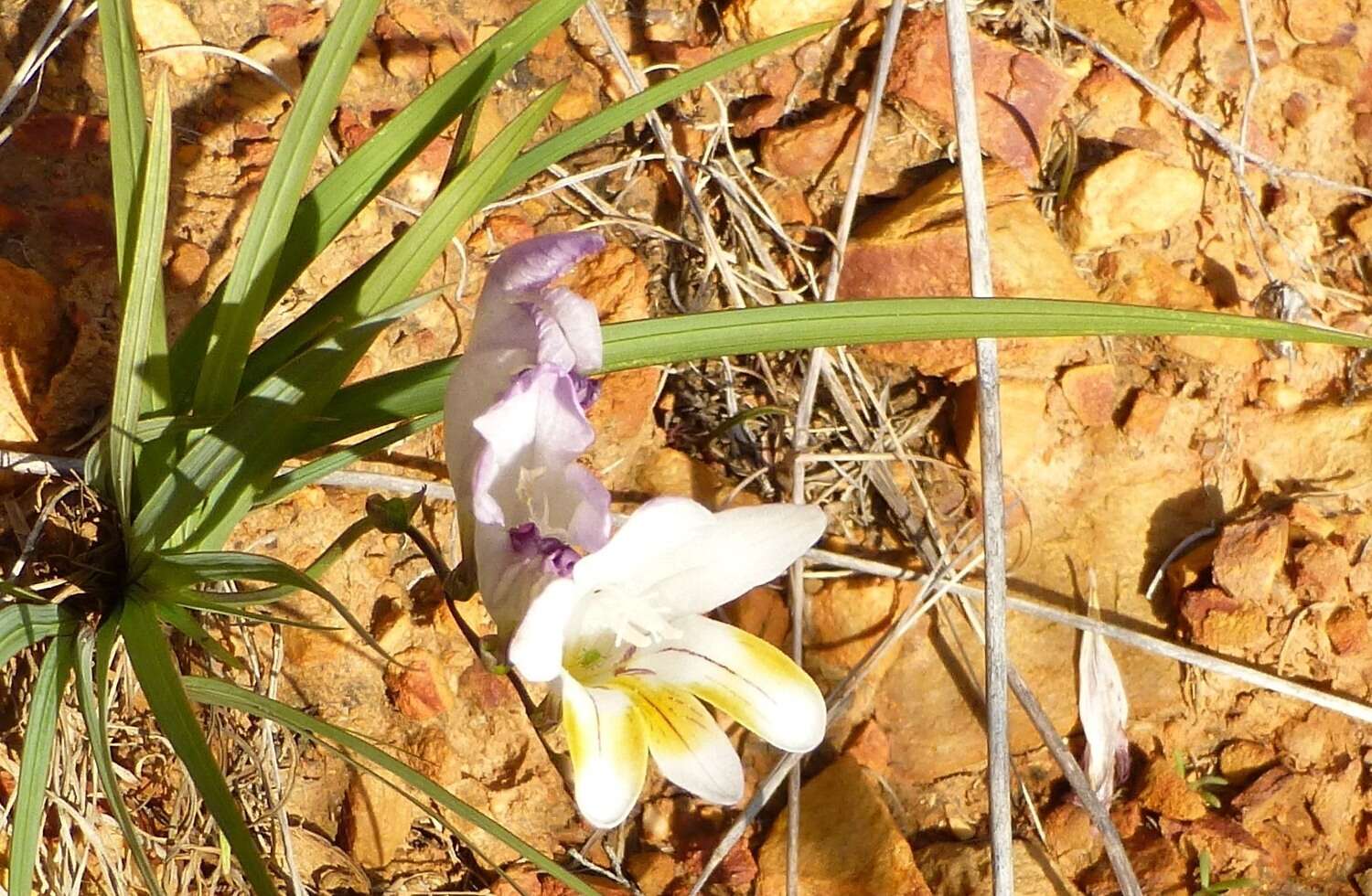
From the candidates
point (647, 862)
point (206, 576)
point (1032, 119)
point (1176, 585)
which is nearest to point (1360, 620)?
point (1176, 585)

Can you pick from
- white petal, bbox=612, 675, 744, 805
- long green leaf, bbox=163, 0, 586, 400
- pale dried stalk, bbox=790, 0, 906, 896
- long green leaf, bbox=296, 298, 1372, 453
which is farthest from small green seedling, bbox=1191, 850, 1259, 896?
long green leaf, bbox=163, 0, 586, 400

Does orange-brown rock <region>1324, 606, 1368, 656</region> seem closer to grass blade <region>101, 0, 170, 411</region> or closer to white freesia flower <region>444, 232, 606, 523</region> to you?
white freesia flower <region>444, 232, 606, 523</region>

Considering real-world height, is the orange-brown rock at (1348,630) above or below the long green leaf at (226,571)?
below

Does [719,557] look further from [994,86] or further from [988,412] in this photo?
[994,86]

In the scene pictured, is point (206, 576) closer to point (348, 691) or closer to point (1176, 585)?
point (348, 691)

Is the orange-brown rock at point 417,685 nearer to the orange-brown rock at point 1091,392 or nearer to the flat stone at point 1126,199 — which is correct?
the orange-brown rock at point 1091,392

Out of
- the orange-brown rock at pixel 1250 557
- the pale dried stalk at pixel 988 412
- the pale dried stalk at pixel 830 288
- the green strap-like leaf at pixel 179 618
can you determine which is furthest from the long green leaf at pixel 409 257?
the orange-brown rock at pixel 1250 557

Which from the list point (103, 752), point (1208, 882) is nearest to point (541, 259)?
point (103, 752)

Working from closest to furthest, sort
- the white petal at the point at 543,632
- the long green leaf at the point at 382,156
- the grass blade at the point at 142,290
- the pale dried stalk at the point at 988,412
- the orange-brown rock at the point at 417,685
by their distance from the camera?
the white petal at the point at 543,632 → the grass blade at the point at 142,290 → the long green leaf at the point at 382,156 → the pale dried stalk at the point at 988,412 → the orange-brown rock at the point at 417,685
